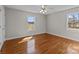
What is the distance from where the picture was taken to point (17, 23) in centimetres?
113

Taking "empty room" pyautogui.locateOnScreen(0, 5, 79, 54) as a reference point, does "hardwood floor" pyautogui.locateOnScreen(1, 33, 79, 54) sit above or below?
below

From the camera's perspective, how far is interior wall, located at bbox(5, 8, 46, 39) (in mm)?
1028

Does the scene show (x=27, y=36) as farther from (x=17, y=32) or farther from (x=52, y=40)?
(x=52, y=40)

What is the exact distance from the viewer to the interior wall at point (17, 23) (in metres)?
1.03

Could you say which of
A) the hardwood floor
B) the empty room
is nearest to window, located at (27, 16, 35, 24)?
the empty room

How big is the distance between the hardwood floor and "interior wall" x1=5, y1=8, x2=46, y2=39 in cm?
7

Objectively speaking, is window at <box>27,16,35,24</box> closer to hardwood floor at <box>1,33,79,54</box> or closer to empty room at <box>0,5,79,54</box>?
empty room at <box>0,5,79,54</box>

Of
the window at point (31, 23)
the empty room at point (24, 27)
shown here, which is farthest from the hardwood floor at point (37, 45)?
the window at point (31, 23)

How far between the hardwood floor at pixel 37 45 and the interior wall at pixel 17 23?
0.07 meters

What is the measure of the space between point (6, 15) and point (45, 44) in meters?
0.82
